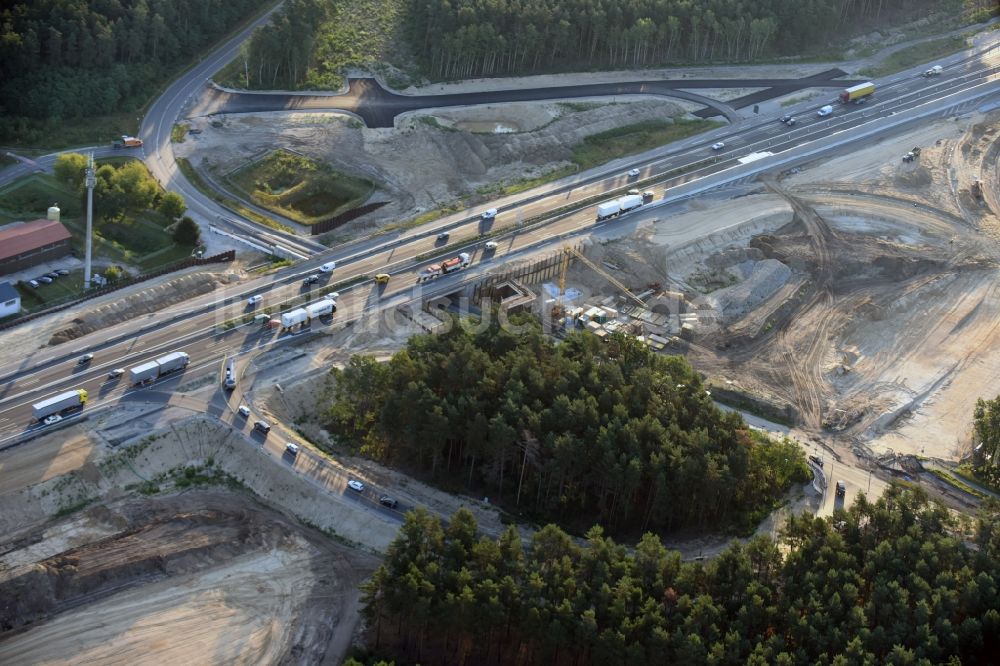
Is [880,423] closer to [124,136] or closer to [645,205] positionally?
[645,205]

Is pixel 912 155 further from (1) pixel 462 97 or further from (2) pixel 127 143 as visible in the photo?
(2) pixel 127 143

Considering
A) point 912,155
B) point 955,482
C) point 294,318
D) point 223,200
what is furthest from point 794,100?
A: point 294,318

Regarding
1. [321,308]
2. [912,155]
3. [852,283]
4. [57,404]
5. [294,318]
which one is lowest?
[57,404]

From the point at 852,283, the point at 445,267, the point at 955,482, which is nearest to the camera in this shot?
the point at 955,482

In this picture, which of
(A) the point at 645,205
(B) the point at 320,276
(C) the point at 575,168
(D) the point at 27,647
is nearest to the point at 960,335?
(A) the point at 645,205

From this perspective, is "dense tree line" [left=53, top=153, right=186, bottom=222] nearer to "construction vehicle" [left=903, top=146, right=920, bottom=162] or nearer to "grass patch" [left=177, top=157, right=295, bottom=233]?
"grass patch" [left=177, top=157, right=295, bottom=233]

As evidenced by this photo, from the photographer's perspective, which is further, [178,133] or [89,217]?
[178,133]

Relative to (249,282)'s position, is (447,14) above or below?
above

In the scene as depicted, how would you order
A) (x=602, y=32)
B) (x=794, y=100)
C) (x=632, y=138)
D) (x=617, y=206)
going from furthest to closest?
1. (x=602, y=32)
2. (x=794, y=100)
3. (x=632, y=138)
4. (x=617, y=206)
